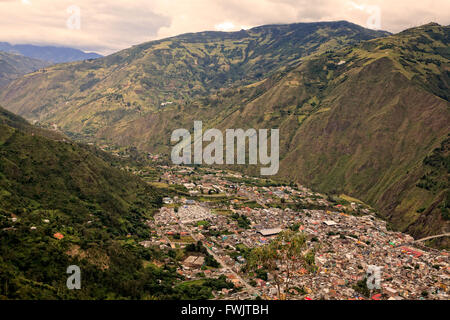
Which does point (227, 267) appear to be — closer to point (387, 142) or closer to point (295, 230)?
point (295, 230)

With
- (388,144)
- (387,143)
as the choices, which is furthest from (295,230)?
(387,143)

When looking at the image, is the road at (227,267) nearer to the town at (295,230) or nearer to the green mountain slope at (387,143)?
the town at (295,230)

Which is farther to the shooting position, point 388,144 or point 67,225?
point 388,144

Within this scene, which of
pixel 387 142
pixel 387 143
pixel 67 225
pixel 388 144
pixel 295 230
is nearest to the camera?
pixel 67 225

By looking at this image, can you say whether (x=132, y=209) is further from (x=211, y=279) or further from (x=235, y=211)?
(x=211, y=279)

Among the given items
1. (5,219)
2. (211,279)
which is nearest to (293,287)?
(211,279)

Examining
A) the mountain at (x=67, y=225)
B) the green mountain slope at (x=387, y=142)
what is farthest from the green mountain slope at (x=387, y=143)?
the mountain at (x=67, y=225)

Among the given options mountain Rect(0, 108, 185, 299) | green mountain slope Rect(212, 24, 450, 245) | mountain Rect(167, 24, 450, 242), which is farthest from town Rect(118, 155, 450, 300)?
mountain Rect(167, 24, 450, 242)

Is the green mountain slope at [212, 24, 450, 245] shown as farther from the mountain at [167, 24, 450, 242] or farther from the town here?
the town
